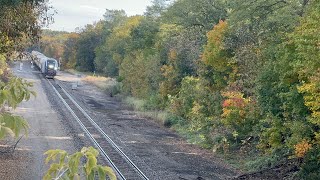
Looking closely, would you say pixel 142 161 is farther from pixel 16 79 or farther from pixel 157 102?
pixel 157 102

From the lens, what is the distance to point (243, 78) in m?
25.7

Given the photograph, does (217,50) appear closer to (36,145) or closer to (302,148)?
(36,145)

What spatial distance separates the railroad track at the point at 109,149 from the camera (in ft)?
57.8

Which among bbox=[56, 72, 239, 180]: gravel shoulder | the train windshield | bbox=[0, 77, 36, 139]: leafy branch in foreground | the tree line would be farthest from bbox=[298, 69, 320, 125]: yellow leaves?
the train windshield

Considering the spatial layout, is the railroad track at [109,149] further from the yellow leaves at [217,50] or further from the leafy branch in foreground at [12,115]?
the leafy branch in foreground at [12,115]

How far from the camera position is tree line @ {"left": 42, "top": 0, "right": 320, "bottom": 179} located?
16.6m

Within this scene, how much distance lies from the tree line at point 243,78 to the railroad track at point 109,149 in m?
5.05

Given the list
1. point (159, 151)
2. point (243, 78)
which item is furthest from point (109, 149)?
point (243, 78)

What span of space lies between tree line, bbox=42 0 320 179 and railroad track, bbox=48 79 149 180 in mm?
5049

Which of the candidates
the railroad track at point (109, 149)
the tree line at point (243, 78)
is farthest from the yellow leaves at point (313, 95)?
the railroad track at point (109, 149)

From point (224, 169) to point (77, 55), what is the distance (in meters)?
87.3

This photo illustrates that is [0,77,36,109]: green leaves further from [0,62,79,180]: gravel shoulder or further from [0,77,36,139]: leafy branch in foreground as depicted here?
[0,62,79,180]: gravel shoulder

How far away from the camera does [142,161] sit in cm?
2019

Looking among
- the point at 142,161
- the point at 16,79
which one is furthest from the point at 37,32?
the point at 16,79
